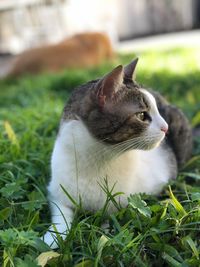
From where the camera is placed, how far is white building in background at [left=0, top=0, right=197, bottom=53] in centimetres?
685

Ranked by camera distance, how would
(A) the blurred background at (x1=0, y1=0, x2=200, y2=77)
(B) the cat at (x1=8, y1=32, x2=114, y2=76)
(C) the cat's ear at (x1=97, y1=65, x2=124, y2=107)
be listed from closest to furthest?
(C) the cat's ear at (x1=97, y1=65, x2=124, y2=107), (B) the cat at (x1=8, y1=32, x2=114, y2=76), (A) the blurred background at (x1=0, y1=0, x2=200, y2=77)

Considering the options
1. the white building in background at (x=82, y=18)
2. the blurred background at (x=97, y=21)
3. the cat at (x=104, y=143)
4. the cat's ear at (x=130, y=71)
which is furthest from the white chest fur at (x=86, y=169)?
the white building in background at (x=82, y=18)

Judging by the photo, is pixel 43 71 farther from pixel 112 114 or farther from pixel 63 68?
pixel 112 114

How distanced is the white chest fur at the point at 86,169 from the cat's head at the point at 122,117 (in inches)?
2.1

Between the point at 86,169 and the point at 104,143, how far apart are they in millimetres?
116

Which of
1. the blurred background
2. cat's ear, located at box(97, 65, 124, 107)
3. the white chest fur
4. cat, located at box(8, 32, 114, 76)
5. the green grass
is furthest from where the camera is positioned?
the blurred background

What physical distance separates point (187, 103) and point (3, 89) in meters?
1.86

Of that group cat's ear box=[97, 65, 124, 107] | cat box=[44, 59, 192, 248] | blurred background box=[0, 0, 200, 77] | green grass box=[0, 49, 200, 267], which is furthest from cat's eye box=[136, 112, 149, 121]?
blurred background box=[0, 0, 200, 77]

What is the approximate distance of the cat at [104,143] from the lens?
135cm

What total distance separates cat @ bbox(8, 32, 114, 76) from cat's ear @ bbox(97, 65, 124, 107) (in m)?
3.16

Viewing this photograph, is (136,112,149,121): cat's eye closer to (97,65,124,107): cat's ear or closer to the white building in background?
(97,65,124,107): cat's ear

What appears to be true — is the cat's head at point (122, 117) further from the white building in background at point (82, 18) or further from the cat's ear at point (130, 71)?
the white building in background at point (82, 18)

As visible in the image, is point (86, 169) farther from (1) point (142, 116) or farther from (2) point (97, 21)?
(2) point (97, 21)

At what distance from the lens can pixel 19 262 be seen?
111 centimetres
